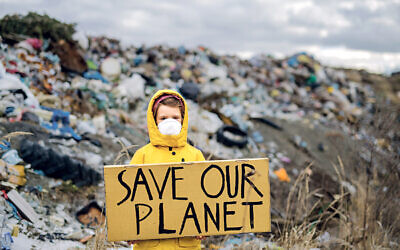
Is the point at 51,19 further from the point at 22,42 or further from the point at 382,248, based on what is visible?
the point at 382,248

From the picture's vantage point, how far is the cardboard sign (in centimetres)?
200

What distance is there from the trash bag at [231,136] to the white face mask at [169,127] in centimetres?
480

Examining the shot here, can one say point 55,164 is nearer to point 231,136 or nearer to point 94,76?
point 231,136

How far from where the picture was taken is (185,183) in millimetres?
2043

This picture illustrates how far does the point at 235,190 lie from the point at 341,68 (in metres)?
17.5

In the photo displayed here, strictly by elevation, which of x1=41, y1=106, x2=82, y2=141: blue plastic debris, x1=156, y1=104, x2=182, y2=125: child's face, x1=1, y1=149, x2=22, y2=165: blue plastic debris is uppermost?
x1=156, y1=104, x2=182, y2=125: child's face

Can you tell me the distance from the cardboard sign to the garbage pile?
1.84ft

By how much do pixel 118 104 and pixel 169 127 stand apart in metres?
5.33

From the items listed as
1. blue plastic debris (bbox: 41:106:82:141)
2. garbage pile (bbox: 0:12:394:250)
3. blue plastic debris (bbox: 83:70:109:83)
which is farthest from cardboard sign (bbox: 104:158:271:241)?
blue plastic debris (bbox: 83:70:109:83)

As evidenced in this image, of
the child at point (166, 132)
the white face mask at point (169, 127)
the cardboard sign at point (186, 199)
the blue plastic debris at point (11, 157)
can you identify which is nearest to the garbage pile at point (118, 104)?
the blue plastic debris at point (11, 157)

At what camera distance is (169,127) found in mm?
2164

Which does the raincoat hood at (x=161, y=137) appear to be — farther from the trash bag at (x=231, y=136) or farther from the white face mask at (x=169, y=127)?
the trash bag at (x=231, y=136)

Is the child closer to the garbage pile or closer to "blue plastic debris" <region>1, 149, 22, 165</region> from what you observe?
the garbage pile

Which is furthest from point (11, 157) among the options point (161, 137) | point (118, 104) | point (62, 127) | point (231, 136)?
point (231, 136)
